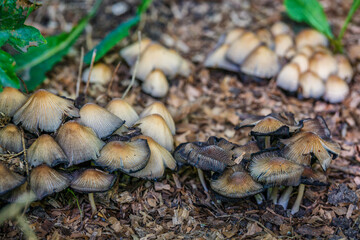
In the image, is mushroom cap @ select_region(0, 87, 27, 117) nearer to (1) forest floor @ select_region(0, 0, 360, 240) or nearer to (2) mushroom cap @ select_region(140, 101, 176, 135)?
(1) forest floor @ select_region(0, 0, 360, 240)

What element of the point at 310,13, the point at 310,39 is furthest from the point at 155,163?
the point at 310,13

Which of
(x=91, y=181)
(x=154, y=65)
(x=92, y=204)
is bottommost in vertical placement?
(x=92, y=204)

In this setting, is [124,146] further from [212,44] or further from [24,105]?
[212,44]

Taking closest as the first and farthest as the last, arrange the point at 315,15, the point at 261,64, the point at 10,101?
1. the point at 10,101
2. the point at 261,64
3. the point at 315,15

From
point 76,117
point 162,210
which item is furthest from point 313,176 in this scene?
point 76,117

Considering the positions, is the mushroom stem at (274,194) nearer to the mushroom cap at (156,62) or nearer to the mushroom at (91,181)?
the mushroom at (91,181)

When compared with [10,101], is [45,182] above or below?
below

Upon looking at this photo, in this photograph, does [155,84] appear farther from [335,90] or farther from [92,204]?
[335,90]
